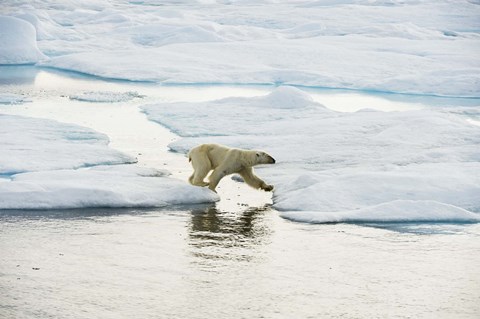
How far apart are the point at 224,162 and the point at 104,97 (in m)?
9.67

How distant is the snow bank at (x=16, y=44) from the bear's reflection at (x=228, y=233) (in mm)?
17927

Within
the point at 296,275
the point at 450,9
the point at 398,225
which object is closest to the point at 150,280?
the point at 296,275

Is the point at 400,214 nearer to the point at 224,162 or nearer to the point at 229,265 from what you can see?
the point at 224,162

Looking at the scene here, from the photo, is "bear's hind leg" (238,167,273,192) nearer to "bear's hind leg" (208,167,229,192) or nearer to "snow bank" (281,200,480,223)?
"bear's hind leg" (208,167,229,192)

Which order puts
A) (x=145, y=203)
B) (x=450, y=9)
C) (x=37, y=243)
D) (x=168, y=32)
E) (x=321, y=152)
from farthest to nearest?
(x=450, y=9)
(x=168, y=32)
(x=321, y=152)
(x=145, y=203)
(x=37, y=243)

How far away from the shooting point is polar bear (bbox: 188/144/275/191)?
10570 mm

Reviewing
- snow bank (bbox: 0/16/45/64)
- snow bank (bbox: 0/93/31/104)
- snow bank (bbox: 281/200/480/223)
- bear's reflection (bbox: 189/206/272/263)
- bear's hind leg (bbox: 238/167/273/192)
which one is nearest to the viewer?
bear's reflection (bbox: 189/206/272/263)

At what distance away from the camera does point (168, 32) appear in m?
31.1

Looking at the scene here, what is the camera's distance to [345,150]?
43.8 ft

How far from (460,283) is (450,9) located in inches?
1585

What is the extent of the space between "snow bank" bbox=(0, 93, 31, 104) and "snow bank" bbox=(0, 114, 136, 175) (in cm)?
327

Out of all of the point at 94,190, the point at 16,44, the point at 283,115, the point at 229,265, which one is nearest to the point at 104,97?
the point at 283,115

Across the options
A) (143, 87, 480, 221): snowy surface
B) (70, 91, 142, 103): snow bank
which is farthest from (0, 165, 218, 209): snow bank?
(70, 91, 142, 103): snow bank

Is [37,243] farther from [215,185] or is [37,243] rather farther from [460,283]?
[460,283]
